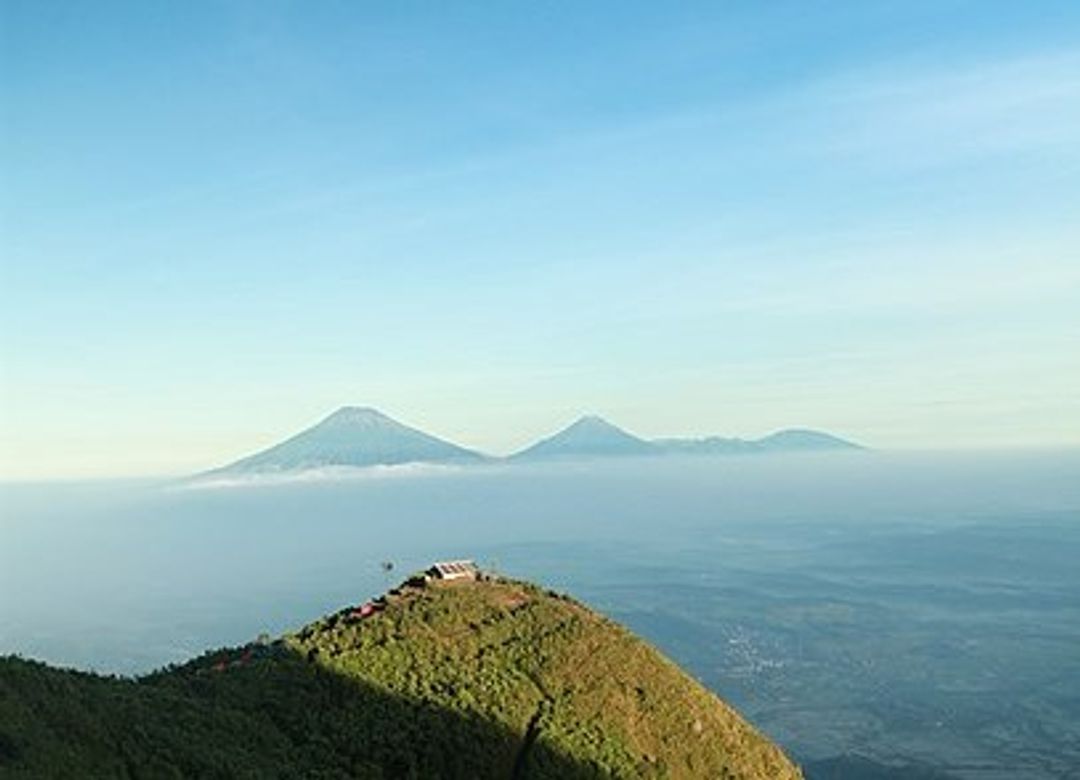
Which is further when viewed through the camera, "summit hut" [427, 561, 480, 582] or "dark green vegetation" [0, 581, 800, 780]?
"summit hut" [427, 561, 480, 582]

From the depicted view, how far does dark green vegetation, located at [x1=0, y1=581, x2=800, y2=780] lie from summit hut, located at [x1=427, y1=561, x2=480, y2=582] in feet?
5.39

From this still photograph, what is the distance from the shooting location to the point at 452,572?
6247cm

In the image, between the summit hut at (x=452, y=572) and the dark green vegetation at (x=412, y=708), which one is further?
the summit hut at (x=452, y=572)

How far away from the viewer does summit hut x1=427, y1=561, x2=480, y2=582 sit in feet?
203

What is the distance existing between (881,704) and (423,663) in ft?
300

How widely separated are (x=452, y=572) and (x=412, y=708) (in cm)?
1728

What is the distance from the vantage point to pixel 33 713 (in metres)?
32.0

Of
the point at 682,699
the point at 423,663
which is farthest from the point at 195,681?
the point at 682,699

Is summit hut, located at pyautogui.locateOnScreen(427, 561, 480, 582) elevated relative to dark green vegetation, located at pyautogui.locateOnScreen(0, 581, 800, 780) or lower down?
elevated

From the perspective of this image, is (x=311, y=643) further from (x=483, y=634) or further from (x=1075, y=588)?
(x=1075, y=588)

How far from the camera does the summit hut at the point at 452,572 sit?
61759mm

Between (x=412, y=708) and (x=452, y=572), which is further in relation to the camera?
(x=452, y=572)

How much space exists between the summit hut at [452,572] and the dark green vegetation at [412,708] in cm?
164

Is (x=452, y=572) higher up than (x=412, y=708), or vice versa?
(x=452, y=572)
